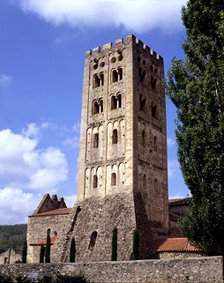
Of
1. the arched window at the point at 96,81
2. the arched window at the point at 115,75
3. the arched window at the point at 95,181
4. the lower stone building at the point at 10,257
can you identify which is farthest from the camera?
Answer: the lower stone building at the point at 10,257

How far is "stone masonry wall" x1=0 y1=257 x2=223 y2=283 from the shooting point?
1781cm

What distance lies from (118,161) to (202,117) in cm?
1506

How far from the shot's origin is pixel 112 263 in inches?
809

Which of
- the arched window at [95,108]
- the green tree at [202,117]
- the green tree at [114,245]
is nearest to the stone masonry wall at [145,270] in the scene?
the green tree at [202,117]

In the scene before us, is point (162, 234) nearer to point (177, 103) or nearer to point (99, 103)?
point (99, 103)

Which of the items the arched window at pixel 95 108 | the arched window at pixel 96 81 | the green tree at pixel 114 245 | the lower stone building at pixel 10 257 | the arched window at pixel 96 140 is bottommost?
the lower stone building at pixel 10 257

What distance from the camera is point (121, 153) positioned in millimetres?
35906

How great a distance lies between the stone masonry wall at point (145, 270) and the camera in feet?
58.4

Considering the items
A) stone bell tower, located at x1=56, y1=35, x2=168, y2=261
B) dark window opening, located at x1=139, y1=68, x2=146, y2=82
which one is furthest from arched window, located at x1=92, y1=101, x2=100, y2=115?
dark window opening, located at x1=139, y1=68, x2=146, y2=82

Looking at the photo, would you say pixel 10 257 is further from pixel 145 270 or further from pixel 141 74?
pixel 145 270

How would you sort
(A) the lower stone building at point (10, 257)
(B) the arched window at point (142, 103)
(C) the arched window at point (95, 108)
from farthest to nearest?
(A) the lower stone building at point (10, 257) < (C) the arched window at point (95, 108) < (B) the arched window at point (142, 103)

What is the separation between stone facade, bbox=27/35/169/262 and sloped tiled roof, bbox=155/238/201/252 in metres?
0.72

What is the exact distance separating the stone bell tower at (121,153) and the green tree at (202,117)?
413 inches

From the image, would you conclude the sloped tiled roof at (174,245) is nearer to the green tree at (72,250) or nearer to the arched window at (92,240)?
the arched window at (92,240)
